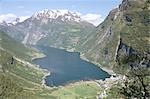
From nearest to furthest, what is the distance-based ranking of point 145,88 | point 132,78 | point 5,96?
point 145,88 < point 132,78 < point 5,96

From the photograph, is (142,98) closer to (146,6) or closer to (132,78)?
(132,78)

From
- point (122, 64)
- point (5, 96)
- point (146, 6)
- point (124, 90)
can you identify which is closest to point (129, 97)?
point (124, 90)

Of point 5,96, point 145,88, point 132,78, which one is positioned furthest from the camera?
point 5,96

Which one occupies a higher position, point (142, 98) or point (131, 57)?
point (131, 57)

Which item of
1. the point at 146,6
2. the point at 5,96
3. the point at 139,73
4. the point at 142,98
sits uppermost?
the point at 146,6

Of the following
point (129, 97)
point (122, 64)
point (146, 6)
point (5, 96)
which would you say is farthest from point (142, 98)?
point (5, 96)

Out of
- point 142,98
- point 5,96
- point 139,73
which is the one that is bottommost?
point 5,96

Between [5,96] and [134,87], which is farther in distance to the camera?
[5,96]

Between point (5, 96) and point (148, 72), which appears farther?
point (5, 96)

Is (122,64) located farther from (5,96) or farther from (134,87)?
(5,96)
